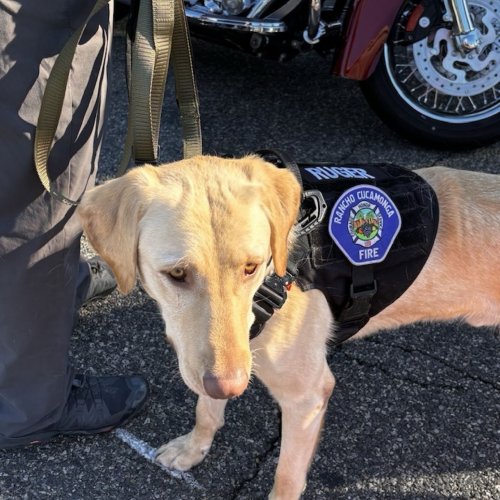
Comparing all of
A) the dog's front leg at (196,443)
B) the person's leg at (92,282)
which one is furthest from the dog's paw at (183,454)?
the person's leg at (92,282)

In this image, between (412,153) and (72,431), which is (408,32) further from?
(72,431)

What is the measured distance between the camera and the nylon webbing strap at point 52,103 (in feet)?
5.45

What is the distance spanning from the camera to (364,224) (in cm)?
204

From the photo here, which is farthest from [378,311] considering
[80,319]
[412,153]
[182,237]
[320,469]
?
[412,153]

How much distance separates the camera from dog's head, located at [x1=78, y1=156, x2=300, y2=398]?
64.0 inches

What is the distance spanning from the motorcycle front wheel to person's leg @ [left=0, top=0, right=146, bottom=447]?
242 cm

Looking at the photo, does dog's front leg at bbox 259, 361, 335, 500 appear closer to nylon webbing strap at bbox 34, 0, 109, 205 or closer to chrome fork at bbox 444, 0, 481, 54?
nylon webbing strap at bbox 34, 0, 109, 205

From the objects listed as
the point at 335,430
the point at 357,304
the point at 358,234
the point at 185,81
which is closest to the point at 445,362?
the point at 335,430

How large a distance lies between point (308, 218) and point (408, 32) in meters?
2.30

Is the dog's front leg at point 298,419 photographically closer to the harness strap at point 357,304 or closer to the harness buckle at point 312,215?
the harness strap at point 357,304

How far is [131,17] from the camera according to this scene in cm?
188

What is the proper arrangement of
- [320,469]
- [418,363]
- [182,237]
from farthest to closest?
[418,363], [320,469], [182,237]

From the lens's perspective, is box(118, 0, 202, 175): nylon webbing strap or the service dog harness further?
the service dog harness

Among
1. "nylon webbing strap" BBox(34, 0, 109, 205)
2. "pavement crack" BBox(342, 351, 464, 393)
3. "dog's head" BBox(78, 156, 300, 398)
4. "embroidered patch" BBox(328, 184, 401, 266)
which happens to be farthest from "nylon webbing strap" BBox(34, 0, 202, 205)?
"pavement crack" BBox(342, 351, 464, 393)
